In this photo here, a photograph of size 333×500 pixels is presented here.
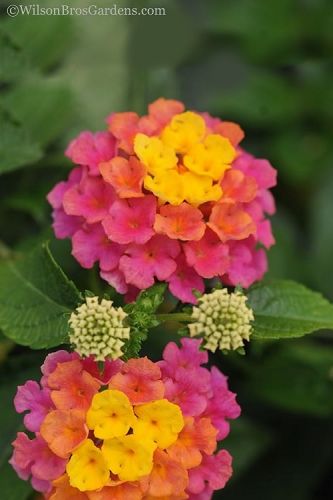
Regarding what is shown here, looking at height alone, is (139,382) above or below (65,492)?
above

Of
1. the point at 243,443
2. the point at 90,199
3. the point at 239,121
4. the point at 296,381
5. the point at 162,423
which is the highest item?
the point at 90,199

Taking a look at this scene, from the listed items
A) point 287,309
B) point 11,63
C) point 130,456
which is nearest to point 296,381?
point 287,309

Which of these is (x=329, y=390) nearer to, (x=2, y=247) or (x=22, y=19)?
(x=2, y=247)

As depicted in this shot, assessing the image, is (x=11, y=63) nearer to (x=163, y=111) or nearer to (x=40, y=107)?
(x=40, y=107)

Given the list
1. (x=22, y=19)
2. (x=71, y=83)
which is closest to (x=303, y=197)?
(x=71, y=83)

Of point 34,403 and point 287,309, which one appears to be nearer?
point 34,403

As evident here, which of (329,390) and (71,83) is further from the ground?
(71,83)
